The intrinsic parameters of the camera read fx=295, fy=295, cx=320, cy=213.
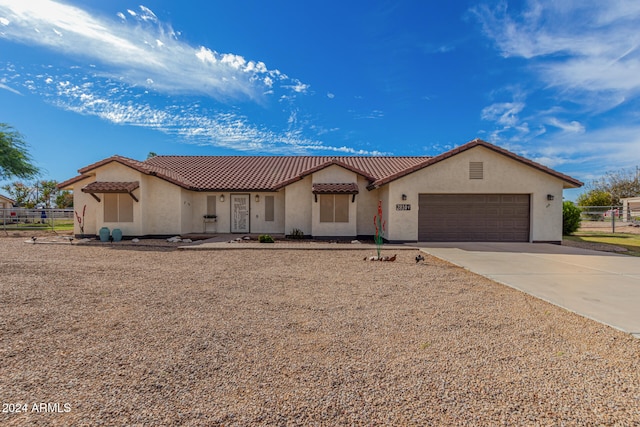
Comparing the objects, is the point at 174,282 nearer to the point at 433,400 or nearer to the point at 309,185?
the point at 433,400

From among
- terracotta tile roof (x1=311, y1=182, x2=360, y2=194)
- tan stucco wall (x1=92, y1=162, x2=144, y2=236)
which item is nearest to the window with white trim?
terracotta tile roof (x1=311, y1=182, x2=360, y2=194)

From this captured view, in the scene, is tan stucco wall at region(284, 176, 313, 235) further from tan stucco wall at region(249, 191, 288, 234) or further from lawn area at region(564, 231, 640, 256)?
lawn area at region(564, 231, 640, 256)

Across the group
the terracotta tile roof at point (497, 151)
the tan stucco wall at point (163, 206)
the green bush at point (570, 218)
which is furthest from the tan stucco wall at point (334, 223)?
the green bush at point (570, 218)

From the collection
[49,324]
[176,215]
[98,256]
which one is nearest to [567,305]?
[49,324]

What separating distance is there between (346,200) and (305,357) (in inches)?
497

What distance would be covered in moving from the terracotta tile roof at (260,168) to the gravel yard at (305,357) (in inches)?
384

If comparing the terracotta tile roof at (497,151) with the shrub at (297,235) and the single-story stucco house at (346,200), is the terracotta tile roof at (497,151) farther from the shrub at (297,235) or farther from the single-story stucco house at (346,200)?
the shrub at (297,235)

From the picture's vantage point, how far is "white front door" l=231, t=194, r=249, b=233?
58.9 feet

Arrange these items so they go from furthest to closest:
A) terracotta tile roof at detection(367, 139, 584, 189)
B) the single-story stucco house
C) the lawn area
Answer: the single-story stucco house < terracotta tile roof at detection(367, 139, 584, 189) < the lawn area

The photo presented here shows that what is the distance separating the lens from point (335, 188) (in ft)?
49.6

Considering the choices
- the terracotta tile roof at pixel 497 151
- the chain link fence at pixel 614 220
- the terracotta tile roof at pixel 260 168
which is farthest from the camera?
the chain link fence at pixel 614 220

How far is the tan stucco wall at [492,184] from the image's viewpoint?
46.7 feet

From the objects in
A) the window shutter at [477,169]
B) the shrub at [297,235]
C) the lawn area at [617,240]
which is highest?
the window shutter at [477,169]

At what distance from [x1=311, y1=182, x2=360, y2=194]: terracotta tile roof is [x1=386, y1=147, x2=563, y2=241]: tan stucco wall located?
6.66 ft
